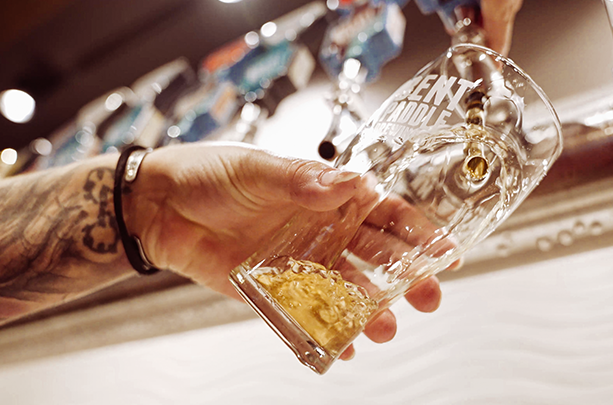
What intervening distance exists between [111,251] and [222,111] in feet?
2.74

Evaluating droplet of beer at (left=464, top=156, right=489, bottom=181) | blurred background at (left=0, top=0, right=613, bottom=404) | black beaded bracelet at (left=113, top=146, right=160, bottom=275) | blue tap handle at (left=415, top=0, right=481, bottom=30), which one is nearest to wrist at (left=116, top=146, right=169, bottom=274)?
black beaded bracelet at (left=113, top=146, right=160, bottom=275)

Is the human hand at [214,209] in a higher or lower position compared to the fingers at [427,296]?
higher

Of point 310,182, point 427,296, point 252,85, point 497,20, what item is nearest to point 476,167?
point 310,182

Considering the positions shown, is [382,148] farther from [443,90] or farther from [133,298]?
[133,298]

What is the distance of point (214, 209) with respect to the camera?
86cm

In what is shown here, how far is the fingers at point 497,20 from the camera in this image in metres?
0.96

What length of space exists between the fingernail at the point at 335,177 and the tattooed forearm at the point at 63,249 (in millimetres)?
591

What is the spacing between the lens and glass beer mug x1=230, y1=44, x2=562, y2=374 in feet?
1.62

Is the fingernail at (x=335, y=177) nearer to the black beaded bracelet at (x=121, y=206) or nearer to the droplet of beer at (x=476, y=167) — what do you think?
the droplet of beer at (x=476, y=167)

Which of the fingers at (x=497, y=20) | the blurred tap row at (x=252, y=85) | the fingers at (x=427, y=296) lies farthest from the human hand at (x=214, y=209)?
the fingers at (x=497, y=20)

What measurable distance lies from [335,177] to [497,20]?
696 millimetres

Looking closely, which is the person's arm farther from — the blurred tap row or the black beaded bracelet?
the blurred tap row

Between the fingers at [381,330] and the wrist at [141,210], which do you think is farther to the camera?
the wrist at [141,210]

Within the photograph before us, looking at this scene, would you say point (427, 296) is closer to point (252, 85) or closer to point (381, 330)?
point (381, 330)
